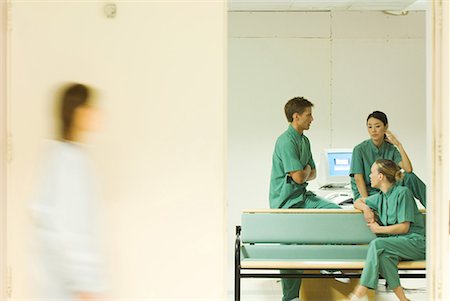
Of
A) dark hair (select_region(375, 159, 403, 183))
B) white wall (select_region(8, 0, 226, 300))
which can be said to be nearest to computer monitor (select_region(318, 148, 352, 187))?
dark hair (select_region(375, 159, 403, 183))

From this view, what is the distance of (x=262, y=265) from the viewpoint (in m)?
4.21

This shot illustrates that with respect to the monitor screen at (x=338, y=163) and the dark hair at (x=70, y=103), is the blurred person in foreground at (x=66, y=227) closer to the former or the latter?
the dark hair at (x=70, y=103)

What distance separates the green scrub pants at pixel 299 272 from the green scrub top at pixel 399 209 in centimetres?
51

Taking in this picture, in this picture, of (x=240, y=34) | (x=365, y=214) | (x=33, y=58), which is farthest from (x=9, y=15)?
(x=240, y=34)

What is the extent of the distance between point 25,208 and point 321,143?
12.8ft

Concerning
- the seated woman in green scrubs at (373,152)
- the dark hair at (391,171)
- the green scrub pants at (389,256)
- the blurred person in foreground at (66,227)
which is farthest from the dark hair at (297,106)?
the blurred person in foreground at (66,227)

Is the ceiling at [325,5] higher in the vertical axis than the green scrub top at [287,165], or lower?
higher

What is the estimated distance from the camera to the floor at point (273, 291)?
16.7 feet

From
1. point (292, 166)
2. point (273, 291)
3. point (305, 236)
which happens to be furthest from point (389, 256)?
point (273, 291)

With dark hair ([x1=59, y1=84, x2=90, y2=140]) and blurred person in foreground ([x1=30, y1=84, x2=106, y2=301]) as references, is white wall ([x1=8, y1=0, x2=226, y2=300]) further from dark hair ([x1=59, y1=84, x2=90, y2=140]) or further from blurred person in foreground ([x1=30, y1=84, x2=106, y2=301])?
blurred person in foreground ([x1=30, y1=84, x2=106, y2=301])

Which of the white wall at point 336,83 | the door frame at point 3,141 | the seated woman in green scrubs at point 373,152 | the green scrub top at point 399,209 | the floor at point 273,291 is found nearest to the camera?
the door frame at point 3,141

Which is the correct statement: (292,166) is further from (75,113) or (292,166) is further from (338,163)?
(75,113)

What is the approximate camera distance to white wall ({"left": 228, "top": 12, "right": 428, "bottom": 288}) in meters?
6.29

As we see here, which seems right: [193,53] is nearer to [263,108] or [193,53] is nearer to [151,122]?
[151,122]
